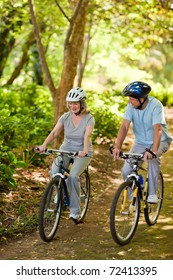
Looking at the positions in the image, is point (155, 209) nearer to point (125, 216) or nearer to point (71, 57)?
point (125, 216)

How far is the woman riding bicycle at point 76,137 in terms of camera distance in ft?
23.7

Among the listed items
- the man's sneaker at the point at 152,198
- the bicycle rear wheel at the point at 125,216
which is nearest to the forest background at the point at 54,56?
the bicycle rear wheel at the point at 125,216

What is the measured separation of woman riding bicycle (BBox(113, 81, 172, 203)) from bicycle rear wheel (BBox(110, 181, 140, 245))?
34 centimetres

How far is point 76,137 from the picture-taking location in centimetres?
739

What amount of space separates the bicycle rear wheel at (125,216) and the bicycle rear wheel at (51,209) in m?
0.75

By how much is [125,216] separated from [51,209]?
0.92 metres

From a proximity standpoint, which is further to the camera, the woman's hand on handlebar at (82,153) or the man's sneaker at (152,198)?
the man's sneaker at (152,198)

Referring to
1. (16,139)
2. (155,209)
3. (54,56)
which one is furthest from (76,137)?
(54,56)

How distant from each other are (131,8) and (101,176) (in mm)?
5557

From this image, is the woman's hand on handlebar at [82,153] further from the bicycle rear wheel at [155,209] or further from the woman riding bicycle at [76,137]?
the bicycle rear wheel at [155,209]

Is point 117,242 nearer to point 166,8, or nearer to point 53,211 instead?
point 53,211

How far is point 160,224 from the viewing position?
26.0 feet
